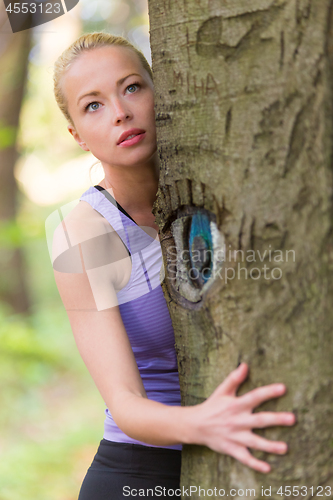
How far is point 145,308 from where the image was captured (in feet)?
4.29

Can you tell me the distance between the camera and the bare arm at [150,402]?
0.91m

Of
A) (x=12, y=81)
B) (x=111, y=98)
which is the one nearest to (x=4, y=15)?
(x=12, y=81)

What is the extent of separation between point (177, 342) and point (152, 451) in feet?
1.46

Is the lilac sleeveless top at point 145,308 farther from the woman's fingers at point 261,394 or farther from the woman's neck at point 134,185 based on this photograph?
the woman's fingers at point 261,394

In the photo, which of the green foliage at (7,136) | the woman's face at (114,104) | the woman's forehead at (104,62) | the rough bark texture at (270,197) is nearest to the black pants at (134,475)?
the rough bark texture at (270,197)

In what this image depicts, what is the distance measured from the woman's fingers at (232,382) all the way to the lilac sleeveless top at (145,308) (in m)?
0.38

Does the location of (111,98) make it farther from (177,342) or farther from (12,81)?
(12,81)

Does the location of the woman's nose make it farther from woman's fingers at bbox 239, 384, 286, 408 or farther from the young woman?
woman's fingers at bbox 239, 384, 286, 408

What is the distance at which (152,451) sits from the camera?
4.50ft

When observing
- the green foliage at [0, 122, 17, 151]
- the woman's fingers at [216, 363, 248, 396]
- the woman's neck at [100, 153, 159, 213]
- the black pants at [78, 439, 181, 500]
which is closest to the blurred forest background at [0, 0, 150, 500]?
the green foliage at [0, 122, 17, 151]

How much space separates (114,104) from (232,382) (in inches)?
33.2

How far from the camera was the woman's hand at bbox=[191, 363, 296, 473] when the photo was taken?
901 mm

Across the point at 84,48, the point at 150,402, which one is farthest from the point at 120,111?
the point at 150,402

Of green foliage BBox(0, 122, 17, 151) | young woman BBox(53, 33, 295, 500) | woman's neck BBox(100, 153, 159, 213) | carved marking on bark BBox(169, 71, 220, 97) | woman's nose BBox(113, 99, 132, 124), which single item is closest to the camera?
carved marking on bark BBox(169, 71, 220, 97)
